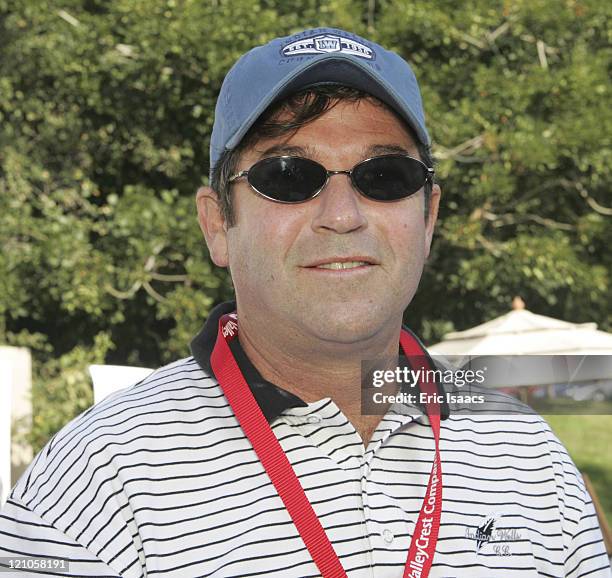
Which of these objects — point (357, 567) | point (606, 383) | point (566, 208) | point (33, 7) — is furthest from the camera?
point (566, 208)

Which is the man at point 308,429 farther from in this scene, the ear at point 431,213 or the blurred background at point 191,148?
the blurred background at point 191,148

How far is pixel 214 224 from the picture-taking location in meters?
2.05

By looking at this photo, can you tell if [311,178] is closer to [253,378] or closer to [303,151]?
[303,151]

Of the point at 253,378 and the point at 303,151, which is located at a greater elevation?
the point at 303,151

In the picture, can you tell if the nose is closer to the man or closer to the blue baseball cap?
the man

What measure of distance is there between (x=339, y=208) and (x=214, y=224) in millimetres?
396

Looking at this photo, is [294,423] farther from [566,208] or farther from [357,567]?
[566,208]

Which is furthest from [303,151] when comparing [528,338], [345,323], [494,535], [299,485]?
[528,338]

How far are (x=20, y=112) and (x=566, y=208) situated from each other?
516cm

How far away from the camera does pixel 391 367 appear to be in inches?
76.3

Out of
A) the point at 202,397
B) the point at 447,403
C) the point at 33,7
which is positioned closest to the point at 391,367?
the point at 447,403

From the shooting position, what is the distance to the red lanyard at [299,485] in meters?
1.58

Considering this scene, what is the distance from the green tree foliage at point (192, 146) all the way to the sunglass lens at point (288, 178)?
5.83m

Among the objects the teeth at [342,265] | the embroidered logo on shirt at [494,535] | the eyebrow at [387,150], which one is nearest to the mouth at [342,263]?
the teeth at [342,265]
